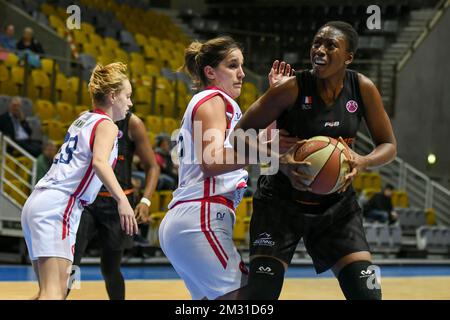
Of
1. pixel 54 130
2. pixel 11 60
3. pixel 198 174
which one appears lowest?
pixel 54 130

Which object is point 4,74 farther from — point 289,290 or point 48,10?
point 289,290

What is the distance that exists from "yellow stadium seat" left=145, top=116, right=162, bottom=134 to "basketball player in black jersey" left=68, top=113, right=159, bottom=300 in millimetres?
7422

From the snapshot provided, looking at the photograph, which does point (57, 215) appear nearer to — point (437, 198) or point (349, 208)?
point (349, 208)

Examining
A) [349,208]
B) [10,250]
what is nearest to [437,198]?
[10,250]

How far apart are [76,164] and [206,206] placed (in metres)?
0.86

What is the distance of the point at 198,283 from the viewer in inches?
159

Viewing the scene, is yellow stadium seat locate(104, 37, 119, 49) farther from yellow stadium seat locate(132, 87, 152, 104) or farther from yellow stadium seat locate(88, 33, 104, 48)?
yellow stadium seat locate(132, 87, 152, 104)

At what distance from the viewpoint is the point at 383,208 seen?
14500mm

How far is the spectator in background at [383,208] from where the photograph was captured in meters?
14.5

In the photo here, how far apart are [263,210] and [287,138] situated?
0.36m

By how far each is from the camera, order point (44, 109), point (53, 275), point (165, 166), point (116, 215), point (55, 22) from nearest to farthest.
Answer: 1. point (53, 275)
2. point (116, 215)
3. point (165, 166)
4. point (44, 109)
5. point (55, 22)

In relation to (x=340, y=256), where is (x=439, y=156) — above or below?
below

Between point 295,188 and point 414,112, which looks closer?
point 295,188

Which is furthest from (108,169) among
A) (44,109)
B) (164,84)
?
(164,84)
